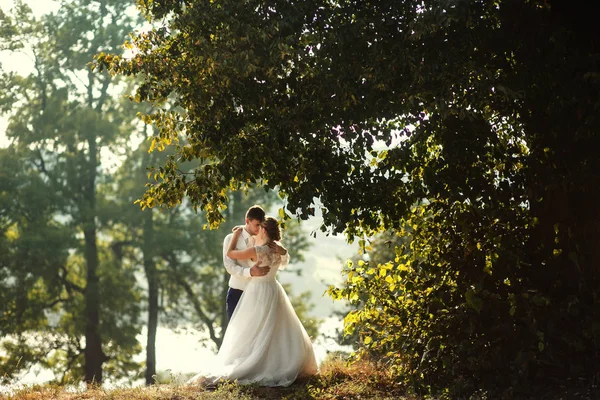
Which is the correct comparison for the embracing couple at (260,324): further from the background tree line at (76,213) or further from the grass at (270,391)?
the background tree line at (76,213)

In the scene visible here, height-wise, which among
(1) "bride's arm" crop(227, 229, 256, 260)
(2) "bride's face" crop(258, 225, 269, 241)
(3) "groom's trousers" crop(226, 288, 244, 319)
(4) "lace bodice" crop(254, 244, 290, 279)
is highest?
(2) "bride's face" crop(258, 225, 269, 241)

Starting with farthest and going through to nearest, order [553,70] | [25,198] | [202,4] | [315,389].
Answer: [25,198] → [315,389] → [202,4] → [553,70]

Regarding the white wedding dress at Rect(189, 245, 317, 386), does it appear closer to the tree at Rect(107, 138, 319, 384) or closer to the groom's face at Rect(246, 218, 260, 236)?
the groom's face at Rect(246, 218, 260, 236)

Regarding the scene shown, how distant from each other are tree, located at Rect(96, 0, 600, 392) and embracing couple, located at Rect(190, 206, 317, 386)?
5.46ft

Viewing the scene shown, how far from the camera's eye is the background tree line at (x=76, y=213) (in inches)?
1152

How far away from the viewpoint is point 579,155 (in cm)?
790

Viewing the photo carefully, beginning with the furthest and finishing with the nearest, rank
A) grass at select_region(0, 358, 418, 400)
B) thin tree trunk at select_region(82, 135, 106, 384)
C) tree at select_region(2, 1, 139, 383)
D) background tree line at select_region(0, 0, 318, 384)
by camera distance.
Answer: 1. tree at select_region(2, 1, 139, 383)
2. thin tree trunk at select_region(82, 135, 106, 384)
3. background tree line at select_region(0, 0, 318, 384)
4. grass at select_region(0, 358, 418, 400)

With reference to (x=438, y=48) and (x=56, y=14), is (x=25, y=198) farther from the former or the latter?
(x=438, y=48)

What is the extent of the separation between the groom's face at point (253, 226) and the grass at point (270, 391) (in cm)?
217

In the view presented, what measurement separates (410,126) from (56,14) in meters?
26.0

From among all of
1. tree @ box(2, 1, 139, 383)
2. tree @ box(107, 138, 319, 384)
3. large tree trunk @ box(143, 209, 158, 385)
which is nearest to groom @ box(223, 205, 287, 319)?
tree @ box(2, 1, 139, 383)

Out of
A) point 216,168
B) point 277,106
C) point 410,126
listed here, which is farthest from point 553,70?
point 216,168

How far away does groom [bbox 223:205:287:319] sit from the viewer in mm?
10258

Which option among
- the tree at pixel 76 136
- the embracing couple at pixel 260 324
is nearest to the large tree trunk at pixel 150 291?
the tree at pixel 76 136
